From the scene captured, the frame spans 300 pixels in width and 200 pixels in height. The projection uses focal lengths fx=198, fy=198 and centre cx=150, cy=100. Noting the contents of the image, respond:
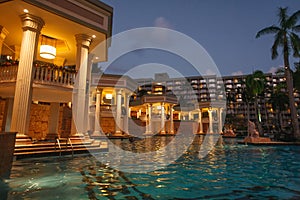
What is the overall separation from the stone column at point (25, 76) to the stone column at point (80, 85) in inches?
82.2

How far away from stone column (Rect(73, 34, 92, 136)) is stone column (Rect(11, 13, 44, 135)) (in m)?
2.09

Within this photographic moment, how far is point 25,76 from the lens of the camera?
8.48 m

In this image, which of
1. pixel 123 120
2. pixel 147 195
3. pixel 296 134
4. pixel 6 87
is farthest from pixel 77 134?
pixel 296 134

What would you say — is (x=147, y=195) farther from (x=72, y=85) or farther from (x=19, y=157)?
(x=72, y=85)

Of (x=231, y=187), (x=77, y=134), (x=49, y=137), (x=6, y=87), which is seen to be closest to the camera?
(x=231, y=187)

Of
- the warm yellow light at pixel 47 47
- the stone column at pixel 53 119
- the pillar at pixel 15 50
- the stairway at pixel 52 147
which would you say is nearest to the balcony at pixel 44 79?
the warm yellow light at pixel 47 47

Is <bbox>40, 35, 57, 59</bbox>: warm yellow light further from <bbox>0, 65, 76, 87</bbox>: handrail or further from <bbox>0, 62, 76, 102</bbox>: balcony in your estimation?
<bbox>0, 65, 76, 87</bbox>: handrail

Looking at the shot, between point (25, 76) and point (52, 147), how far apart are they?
129 inches

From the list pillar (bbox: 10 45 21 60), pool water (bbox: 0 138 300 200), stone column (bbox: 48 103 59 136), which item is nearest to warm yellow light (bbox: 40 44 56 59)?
pillar (bbox: 10 45 21 60)

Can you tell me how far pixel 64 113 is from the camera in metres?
16.8

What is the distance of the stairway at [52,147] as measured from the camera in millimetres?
7754

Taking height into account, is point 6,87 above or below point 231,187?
above

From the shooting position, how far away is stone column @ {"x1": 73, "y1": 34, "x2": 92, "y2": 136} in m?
10.0

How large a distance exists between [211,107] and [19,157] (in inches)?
1388
